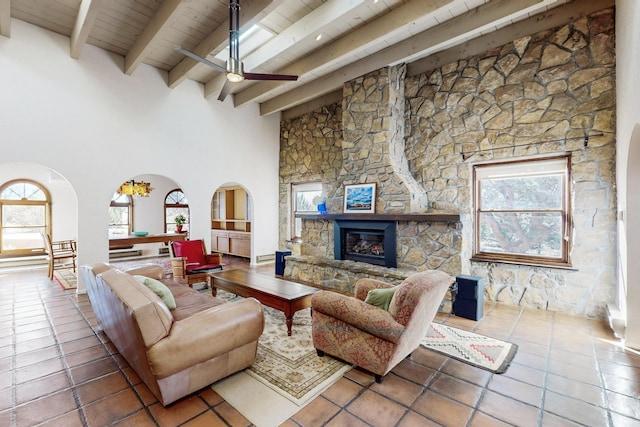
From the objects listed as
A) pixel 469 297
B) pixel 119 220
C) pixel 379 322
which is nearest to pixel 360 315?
pixel 379 322

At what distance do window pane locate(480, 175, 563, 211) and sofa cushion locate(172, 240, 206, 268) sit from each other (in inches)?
194

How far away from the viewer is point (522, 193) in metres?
4.31

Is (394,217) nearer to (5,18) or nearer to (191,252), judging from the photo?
(191,252)

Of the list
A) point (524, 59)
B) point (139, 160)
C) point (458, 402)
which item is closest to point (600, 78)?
point (524, 59)

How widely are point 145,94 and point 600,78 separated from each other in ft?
23.3

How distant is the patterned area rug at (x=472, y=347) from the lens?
2.65 metres

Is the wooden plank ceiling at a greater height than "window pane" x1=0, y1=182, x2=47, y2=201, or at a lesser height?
greater

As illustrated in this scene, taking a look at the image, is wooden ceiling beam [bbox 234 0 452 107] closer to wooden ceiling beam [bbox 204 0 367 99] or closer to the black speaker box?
wooden ceiling beam [bbox 204 0 367 99]

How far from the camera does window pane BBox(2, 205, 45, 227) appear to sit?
708 centimetres

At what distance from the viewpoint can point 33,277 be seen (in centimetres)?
585

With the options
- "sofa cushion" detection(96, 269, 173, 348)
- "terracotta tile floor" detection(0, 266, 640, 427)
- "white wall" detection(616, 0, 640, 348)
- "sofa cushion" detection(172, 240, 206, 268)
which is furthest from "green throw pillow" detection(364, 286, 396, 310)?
"sofa cushion" detection(172, 240, 206, 268)

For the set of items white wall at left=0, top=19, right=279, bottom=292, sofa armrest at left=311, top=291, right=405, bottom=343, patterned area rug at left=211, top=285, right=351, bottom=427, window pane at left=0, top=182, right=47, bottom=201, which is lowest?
patterned area rug at left=211, top=285, right=351, bottom=427

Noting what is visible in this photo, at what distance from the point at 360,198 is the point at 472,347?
3032 mm

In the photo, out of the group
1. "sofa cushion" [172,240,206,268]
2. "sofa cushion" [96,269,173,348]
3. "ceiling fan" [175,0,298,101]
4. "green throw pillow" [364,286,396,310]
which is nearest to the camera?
"sofa cushion" [96,269,173,348]
